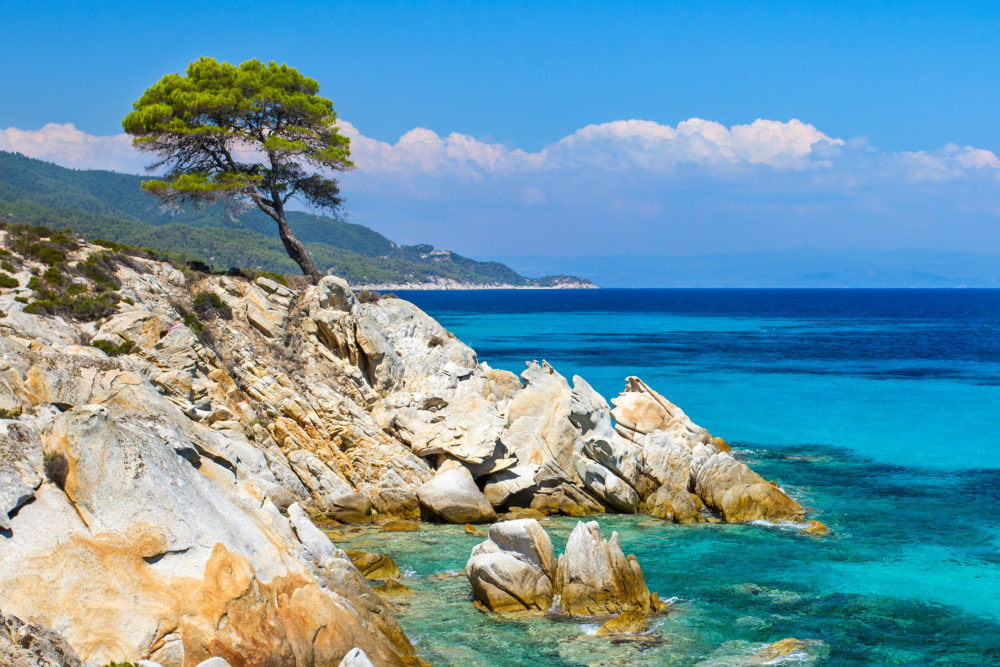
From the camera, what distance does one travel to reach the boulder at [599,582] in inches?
646

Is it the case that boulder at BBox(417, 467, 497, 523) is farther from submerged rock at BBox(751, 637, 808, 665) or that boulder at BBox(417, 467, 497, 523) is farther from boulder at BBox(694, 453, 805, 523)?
submerged rock at BBox(751, 637, 808, 665)

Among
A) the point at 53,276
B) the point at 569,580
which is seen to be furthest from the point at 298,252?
the point at 569,580

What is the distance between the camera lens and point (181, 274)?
30484 mm

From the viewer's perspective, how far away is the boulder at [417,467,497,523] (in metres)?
23.5

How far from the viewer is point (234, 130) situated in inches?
1385

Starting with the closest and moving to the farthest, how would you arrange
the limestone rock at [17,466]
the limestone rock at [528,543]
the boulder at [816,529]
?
1. the limestone rock at [17,466]
2. the limestone rock at [528,543]
3. the boulder at [816,529]

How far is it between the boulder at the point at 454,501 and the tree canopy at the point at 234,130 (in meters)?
14.2

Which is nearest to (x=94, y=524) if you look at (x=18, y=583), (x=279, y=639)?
(x=18, y=583)

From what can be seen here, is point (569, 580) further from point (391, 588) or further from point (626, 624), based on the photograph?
point (391, 588)

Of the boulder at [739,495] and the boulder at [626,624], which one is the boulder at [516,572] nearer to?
the boulder at [626,624]

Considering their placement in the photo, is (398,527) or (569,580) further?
(398,527)

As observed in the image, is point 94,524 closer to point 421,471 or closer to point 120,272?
point 421,471

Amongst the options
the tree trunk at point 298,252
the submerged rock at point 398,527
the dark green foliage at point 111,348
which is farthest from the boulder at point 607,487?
the tree trunk at point 298,252

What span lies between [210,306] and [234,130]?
1036 cm
